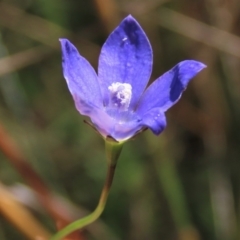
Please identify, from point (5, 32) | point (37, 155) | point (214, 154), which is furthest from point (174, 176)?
point (5, 32)

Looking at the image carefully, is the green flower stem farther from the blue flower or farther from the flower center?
the flower center

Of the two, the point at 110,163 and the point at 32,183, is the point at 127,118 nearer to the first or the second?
the point at 110,163

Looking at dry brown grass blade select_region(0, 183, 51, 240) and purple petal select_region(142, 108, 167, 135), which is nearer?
purple petal select_region(142, 108, 167, 135)

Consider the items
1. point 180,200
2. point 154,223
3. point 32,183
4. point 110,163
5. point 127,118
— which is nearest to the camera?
point 110,163

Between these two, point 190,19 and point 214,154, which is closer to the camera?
point 190,19

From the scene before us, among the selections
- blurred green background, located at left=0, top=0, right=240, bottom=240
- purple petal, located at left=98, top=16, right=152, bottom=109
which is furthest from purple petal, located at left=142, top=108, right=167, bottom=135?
blurred green background, located at left=0, top=0, right=240, bottom=240

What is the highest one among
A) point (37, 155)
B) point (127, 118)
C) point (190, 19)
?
point (127, 118)

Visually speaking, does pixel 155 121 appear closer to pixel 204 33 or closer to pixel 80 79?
pixel 80 79
